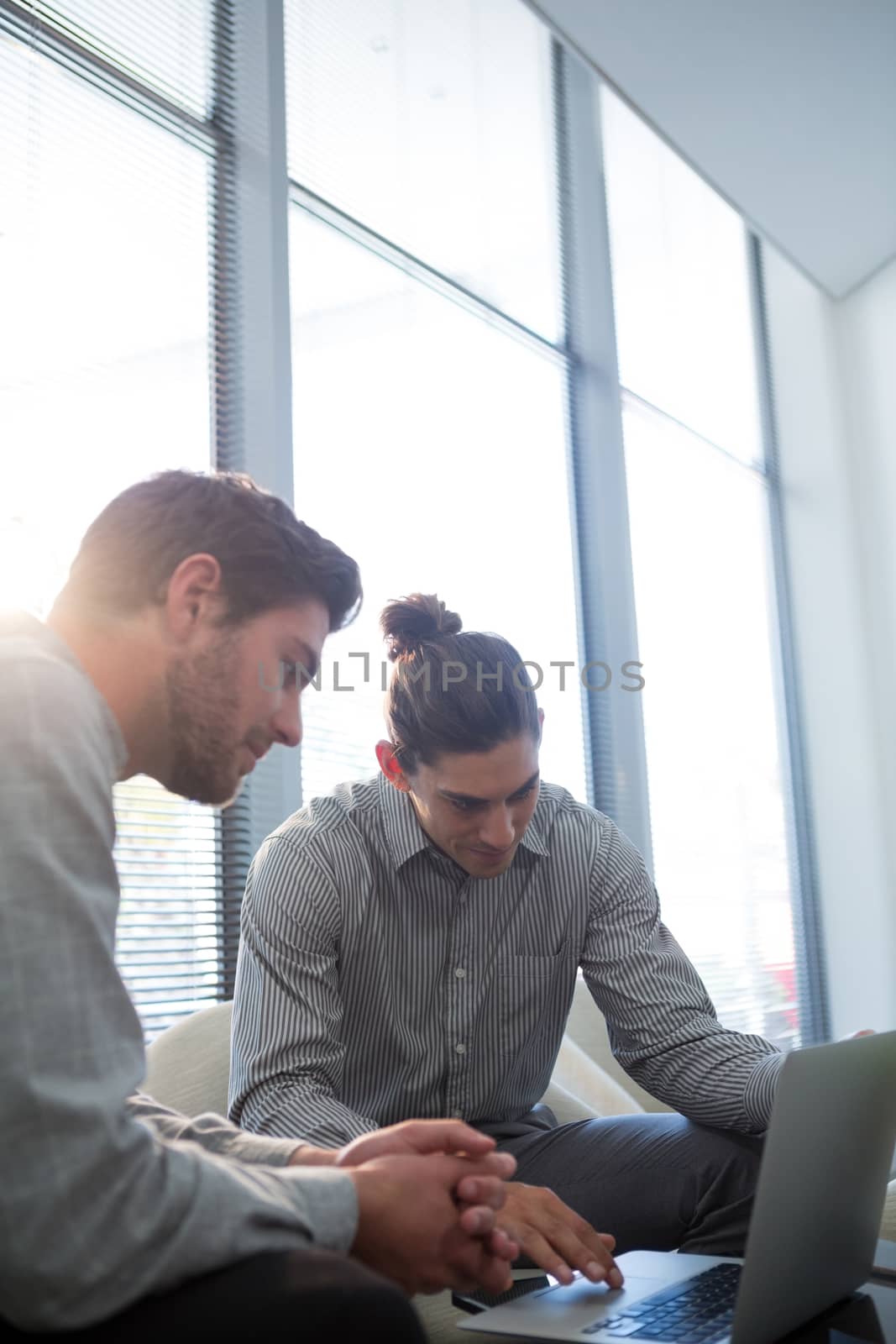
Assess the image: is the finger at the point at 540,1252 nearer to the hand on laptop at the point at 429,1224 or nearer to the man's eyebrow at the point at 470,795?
the hand on laptop at the point at 429,1224

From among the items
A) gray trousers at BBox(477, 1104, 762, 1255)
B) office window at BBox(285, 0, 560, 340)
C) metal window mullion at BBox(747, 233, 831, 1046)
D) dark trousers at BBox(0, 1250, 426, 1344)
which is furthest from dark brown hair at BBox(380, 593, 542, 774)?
metal window mullion at BBox(747, 233, 831, 1046)

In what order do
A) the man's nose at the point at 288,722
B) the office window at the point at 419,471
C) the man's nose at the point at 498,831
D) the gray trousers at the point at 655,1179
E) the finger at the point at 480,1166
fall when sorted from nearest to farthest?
the finger at the point at 480,1166 → the man's nose at the point at 288,722 → the gray trousers at the point at 655,1179 → the man's nose at the point at 498,831 → the office window at the point at 419,471

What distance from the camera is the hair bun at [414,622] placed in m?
1.82

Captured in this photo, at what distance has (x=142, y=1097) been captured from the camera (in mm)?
1126

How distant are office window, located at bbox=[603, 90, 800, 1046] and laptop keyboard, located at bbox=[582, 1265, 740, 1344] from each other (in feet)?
9.56

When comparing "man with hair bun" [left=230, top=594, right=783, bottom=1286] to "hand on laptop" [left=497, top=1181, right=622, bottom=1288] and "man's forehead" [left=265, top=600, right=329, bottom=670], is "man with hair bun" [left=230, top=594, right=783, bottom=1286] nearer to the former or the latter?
"hand on laptop" [left=497, top=1181, right=622, bottom=1288]

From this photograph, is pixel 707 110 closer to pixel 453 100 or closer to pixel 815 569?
pixel 453 100

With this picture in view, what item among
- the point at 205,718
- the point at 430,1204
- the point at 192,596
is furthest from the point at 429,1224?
the point at 192,596

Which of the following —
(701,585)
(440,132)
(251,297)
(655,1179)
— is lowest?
(655,1179)

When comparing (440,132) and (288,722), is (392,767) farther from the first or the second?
(440,132)

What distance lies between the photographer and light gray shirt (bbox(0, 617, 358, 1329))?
739 millimetres

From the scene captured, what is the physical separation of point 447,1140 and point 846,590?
444 cm

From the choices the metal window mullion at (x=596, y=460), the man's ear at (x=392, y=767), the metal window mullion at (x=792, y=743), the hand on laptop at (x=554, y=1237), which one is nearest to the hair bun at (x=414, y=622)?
the man's ear at (x=392, y=767)

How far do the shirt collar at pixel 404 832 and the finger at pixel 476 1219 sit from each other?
78 centimetres
